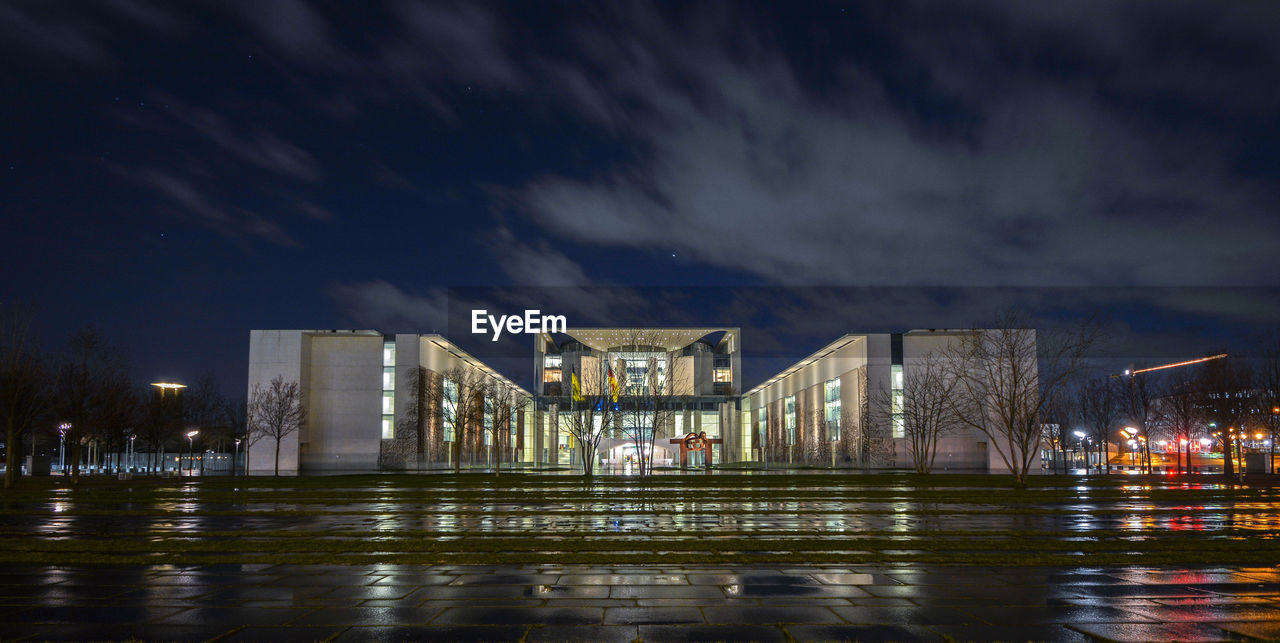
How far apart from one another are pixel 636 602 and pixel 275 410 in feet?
200

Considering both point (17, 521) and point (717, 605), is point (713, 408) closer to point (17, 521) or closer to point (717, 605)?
point (17, 521)

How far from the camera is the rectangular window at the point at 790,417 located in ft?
340

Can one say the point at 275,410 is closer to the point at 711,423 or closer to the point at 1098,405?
the point at 711,423

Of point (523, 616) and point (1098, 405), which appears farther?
point (1098, 405)

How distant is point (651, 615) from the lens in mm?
9953

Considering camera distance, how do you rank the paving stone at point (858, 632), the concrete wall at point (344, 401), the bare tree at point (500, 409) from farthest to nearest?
the concrete wall at point (344, 401) → the bare tree at point (500, 409) → the paving stone at point (858, 632)

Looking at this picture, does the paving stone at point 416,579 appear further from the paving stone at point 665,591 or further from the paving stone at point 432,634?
the paving stone at point 432,634

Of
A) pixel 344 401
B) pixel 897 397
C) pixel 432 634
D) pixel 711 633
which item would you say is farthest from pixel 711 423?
pixel 432 634

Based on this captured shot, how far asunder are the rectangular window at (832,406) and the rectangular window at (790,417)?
14.3 m

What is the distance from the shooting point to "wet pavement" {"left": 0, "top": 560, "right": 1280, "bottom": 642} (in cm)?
906

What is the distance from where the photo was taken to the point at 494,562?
46.5 feet

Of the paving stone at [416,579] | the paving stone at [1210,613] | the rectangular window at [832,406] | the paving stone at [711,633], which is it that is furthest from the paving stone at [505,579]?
the rectangular window at [832,406]

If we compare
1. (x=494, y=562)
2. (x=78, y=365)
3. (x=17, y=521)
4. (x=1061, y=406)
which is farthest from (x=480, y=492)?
(x=1061, y=406)

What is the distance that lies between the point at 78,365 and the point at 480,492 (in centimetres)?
2982
